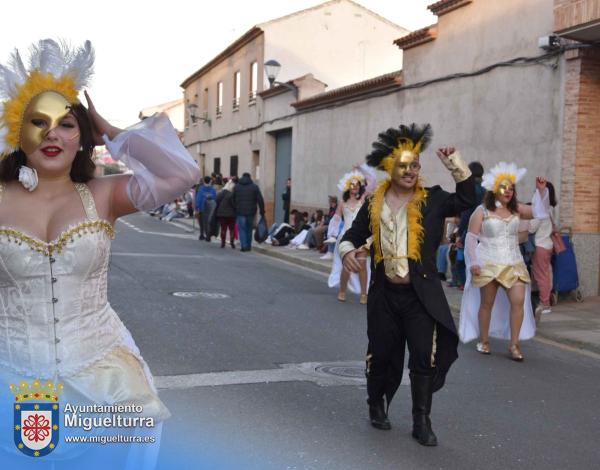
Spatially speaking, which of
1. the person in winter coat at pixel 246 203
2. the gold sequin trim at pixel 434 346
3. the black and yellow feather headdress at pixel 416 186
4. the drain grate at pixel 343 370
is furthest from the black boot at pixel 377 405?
the person in winter coat at pixel 246 203

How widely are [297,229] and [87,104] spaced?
749 inches

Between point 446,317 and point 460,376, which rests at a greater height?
point 446,317

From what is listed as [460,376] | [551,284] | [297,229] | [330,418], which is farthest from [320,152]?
[330,418]

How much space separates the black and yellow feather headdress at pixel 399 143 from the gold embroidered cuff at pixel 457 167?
302mm

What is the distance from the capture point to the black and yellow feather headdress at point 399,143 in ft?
16.6

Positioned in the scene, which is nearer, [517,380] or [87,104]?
[87,104]

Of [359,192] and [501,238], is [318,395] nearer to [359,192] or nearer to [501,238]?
[501,238]

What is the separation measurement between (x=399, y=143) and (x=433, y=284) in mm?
966

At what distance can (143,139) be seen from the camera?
8.89ft

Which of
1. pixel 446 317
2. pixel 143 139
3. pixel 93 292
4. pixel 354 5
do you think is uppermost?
pixel 354 5

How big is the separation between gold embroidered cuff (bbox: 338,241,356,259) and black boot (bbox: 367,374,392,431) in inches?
33.7

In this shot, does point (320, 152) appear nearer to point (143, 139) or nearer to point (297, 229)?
point (297, 229)

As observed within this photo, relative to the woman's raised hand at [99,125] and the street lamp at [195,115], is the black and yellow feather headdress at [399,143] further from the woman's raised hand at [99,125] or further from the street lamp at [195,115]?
the street lamp at [195,115]

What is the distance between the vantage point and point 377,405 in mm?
5160
